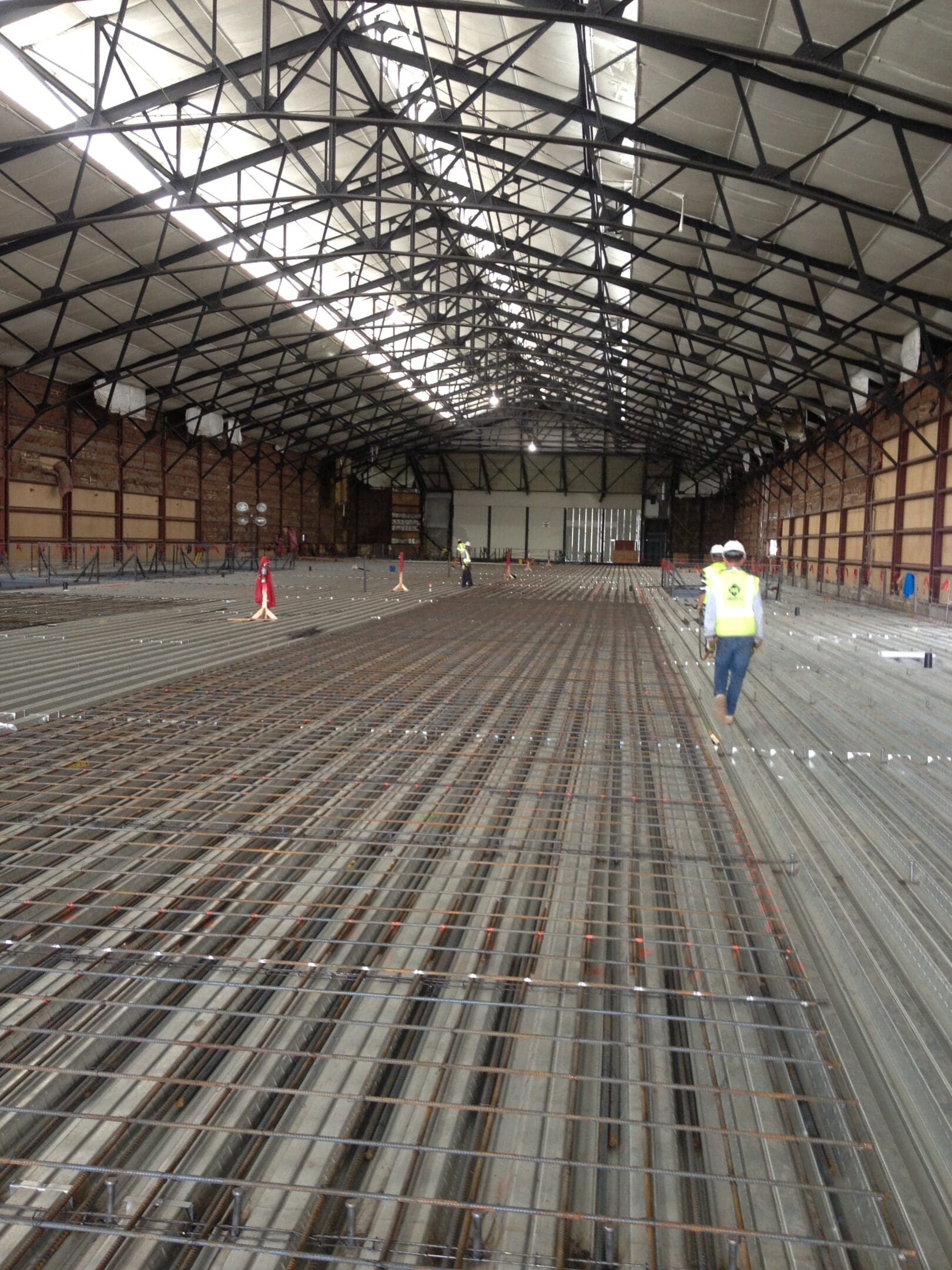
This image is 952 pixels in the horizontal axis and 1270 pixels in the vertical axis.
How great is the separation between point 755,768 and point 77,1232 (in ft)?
17.0

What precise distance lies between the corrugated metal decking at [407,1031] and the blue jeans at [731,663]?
4.44ft

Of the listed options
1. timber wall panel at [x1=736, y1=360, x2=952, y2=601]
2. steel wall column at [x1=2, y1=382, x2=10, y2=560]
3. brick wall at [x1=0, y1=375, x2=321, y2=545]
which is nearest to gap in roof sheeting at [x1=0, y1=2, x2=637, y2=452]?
timber wall panel at [x1=736, y1=360, x2=952, y2=601]

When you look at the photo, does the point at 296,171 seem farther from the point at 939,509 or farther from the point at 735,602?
the point at 735,602

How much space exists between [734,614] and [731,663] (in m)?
0.46

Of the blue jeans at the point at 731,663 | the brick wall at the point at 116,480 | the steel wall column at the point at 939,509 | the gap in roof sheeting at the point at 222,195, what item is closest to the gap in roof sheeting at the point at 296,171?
the gap in roof sheeting at the point at 222,195

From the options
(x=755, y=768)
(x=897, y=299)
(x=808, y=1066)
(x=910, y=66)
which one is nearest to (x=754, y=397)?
(x=897, y=299)

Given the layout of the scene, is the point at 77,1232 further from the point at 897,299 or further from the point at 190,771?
the point at 897,299

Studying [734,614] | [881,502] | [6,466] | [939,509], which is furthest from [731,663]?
[6,466]

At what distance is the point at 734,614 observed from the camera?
6.92 m

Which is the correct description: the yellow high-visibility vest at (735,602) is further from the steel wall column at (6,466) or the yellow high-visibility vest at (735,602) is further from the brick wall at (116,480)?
the steel wall column at (6,466)

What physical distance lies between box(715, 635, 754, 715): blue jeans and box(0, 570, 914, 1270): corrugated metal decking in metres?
1.35

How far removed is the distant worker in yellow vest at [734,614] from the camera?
688 cm

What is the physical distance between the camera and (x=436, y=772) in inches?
242

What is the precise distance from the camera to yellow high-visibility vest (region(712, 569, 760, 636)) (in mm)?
6883
